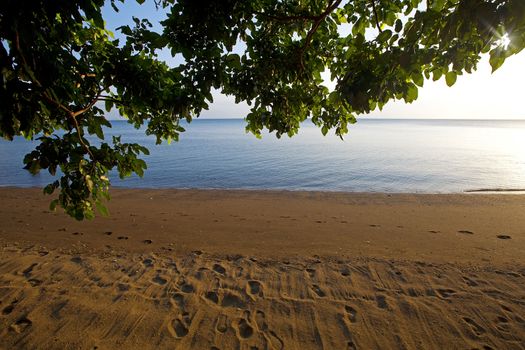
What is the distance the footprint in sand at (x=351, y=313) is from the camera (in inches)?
172

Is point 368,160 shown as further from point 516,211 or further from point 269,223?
point 269,223

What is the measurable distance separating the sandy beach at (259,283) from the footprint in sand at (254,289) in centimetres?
3

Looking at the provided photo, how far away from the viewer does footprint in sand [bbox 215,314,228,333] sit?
164 inches

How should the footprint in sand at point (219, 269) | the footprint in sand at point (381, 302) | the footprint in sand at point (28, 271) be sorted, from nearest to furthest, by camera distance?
the footprint in sand at point (381, 302) → the footprint in sand at point (28, 271) → the footprint in sand at point (219, 269)

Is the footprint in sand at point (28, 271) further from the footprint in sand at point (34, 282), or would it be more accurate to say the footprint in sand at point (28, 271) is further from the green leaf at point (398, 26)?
the green leaf at point (398, 26)

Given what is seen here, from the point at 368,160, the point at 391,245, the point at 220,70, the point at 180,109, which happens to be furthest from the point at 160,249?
the point at 368,160

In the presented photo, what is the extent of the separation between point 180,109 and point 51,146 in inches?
54.9

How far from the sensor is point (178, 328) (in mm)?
4188

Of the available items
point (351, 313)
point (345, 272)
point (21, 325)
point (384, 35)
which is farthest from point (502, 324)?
point (21, 325)

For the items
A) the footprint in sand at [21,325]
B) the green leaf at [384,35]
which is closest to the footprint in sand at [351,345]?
the green leaf at [384,35]

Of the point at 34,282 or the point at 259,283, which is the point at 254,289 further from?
the point at 34,282

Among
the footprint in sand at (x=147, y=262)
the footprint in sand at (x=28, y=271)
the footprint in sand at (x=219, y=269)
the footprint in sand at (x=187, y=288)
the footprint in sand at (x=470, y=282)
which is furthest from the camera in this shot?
the footprint in sand at (x=147, y=262)

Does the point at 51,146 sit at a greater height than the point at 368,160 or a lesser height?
greater

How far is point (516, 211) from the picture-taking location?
12.0 meters
